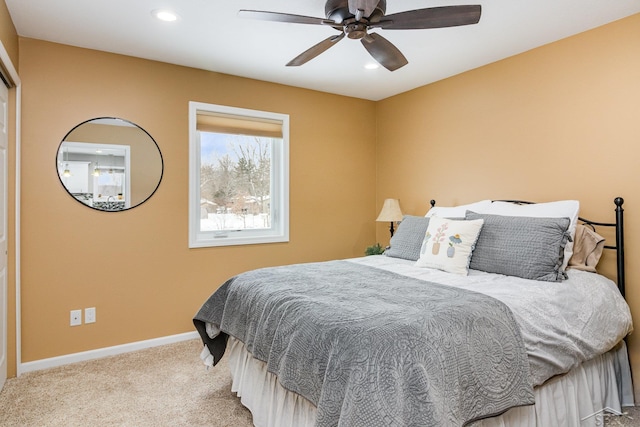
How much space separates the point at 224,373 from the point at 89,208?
171cm

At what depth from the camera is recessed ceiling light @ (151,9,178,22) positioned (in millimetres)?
2461

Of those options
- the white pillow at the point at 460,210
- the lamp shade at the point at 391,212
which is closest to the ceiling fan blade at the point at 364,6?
the white pillow at the point at 460,210

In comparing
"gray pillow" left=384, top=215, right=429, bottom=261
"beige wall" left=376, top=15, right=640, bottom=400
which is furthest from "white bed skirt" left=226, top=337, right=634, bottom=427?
"gray pillow" left=384, top=215, right=429, bottom=261

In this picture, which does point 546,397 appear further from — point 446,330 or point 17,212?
point 17,212

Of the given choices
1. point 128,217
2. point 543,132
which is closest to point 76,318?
point 128,217

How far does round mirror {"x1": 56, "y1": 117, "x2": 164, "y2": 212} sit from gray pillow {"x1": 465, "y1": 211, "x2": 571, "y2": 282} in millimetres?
2711

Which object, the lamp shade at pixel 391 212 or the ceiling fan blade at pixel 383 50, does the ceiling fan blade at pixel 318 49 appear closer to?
the ceiling fan blade at pixel 383 50

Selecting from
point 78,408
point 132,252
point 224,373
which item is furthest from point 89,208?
point 224,373

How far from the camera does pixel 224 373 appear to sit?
2.84 meters

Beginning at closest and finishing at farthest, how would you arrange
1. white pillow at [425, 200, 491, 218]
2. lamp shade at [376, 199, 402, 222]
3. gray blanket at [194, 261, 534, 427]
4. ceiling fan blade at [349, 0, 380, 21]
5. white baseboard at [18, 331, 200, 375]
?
1. gray blanket at [194, 261, 534, 427]
2. ceiling fan blade at [349, 0, 380, 21]
3. white baseboard at [18, 331, 200, 375]
4. white pillow at [425, 200, 491, 218]
5. lamp shade at [376, 199, 402, 222]

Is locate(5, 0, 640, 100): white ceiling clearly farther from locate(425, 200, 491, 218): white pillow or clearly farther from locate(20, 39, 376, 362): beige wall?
locate(425, 200, 491, 218): white pillow

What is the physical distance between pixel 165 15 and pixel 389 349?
247cm

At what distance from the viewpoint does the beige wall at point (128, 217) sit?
9.56ft

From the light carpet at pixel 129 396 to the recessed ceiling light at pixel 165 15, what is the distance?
98.0 inches
